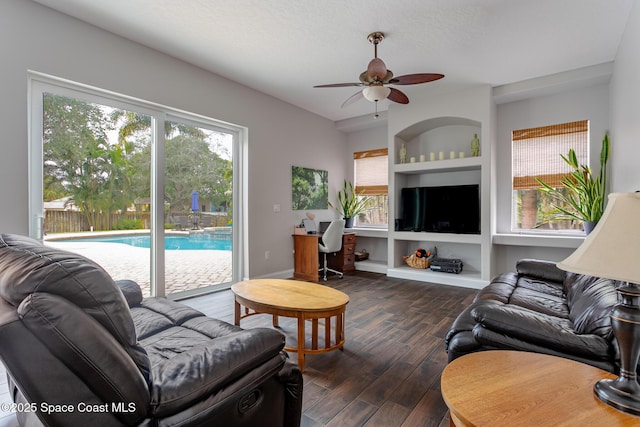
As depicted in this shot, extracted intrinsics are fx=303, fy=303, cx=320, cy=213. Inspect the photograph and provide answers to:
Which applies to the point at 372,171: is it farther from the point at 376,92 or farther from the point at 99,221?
the point at 99,221

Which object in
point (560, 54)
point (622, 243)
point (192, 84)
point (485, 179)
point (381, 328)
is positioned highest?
point (560, 54)

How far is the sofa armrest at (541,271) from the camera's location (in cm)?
308

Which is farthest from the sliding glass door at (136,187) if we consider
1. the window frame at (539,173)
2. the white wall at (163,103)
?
the window frame at (539,173)

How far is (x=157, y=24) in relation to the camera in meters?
2.99

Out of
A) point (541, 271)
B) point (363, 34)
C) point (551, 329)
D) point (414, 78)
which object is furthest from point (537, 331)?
point (363, 34)

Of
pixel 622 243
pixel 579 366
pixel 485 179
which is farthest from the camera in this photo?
pixel 485 179

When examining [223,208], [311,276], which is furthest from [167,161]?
[311,276]

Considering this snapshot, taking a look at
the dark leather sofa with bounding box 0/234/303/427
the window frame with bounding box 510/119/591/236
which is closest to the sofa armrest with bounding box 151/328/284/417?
the dark leather sofa with bounding box 0/234/303/427

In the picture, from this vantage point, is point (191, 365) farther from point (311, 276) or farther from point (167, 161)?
point (311, 276)

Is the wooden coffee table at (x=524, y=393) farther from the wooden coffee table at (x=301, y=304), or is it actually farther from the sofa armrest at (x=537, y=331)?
the wooden coffee table at (x=301, y=304)

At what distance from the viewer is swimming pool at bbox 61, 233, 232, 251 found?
3.32 m

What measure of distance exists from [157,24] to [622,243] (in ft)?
12.5

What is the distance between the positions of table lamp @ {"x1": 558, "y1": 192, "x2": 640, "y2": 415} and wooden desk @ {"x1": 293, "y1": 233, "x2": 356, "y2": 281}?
407cm

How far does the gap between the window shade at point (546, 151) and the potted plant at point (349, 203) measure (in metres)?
2.77
